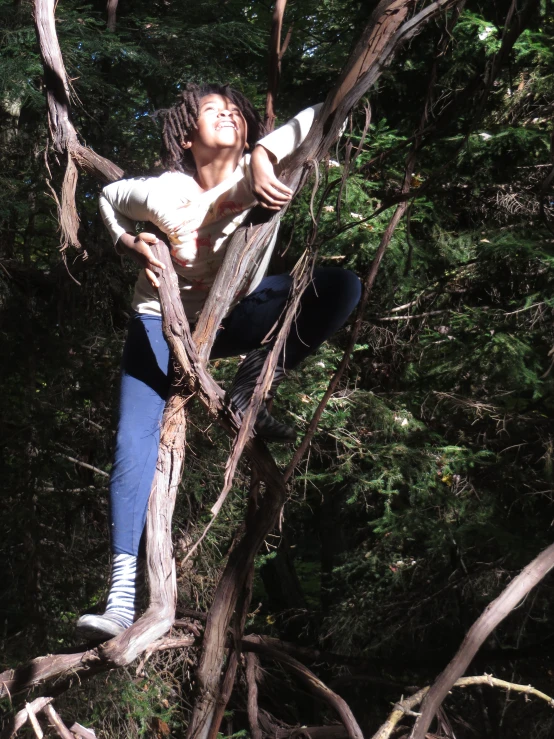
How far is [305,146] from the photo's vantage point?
175 centimetres

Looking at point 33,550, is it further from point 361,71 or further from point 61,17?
point 361,71

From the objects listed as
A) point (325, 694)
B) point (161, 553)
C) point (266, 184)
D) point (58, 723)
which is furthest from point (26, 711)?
point (266, 184)

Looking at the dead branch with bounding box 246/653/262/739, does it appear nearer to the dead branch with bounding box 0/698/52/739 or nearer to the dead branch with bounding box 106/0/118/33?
the dead branch with bounding box 0/698/52/739

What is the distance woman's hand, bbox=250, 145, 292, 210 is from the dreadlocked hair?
17.7 inches

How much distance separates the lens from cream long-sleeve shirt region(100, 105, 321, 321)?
6.56 feet

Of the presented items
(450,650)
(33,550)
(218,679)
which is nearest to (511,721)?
(450,650)

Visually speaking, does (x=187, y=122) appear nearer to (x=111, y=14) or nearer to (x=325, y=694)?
(x=325, y=694)

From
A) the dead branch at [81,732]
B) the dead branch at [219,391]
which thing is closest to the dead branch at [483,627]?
the dead branch at [219,391]

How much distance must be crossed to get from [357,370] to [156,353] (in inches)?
115

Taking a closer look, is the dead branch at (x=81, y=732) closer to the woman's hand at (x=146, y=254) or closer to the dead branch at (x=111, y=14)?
the woman's hand at (x=146, y=254)

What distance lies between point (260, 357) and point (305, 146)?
60 centimetres

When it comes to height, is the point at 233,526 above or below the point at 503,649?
above

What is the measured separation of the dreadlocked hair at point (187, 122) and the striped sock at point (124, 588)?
3.37 ft

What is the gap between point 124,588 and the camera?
1934mm
